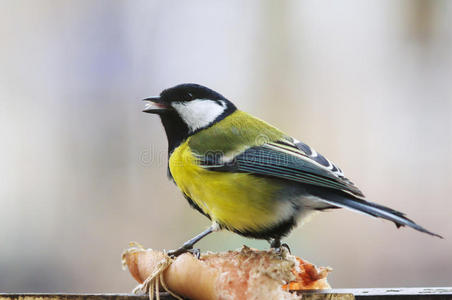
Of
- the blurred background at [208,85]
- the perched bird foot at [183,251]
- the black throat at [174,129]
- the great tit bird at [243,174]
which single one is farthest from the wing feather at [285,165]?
the blurred background at [208,85]

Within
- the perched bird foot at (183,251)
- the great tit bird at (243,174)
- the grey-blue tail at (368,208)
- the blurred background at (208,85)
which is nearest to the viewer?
the grey-blue tail at (368,208)

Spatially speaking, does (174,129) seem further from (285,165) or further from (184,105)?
(285,165)

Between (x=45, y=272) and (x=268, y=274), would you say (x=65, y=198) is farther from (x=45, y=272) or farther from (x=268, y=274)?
(x=268, y=274)

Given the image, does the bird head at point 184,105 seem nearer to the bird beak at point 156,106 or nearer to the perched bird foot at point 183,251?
the bird beak at point 156,106

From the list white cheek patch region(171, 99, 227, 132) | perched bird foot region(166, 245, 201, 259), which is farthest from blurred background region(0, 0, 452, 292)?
perched bird foot region(166, 245, 201, 259)

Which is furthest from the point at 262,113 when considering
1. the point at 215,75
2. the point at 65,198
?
the point at 65,198

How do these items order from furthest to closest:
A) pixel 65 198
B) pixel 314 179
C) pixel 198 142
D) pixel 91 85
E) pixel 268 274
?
pixel 91 85
pixel 65 198
pixel 198 142
pixel 314 179
pixel 268 274

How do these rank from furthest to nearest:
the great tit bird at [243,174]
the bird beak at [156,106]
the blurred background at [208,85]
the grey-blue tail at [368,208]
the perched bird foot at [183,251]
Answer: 1. the blurred background at [208,85]
2. the bird beak at [156,106]
3. the great tit bird at [243,174]
4. the perched bird foot at [183,251]
5. the grey-blue tail at [368,208]

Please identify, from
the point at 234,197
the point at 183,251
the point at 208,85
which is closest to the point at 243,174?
the point at 234,197

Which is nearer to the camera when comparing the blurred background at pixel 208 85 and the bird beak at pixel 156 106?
the bird beak at pixel 156 106
